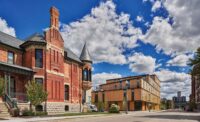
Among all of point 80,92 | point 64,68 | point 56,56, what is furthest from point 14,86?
point 80,92

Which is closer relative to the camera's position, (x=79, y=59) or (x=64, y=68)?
(x=64, y=68)

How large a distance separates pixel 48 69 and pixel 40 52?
245cm

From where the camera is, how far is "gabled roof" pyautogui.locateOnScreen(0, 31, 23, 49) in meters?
33.7

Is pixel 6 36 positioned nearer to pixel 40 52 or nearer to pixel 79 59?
pixel 40 52

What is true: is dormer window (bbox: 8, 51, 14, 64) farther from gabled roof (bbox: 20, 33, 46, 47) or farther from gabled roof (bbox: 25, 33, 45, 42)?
gabled roof (bbox: 25, 33, 45, 42)

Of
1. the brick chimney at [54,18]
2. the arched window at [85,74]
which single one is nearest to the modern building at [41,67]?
the brick chimney at [54,18]

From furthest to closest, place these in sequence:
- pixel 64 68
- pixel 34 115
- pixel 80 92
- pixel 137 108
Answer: pixel 137 108 → pixel 80 92 → pixel 64 68 → pixel 34 115

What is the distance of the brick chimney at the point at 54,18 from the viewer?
38.9 m

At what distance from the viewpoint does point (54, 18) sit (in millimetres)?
39312

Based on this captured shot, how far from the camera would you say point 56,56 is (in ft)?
128

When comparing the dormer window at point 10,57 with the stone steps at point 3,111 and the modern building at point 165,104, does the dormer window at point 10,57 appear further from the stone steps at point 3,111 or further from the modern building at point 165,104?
the modern building at point 165,104

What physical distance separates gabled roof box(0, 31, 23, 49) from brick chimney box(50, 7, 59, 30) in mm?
5123

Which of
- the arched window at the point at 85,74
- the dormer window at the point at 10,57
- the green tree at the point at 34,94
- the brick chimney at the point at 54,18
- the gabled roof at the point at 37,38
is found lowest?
the green tree at the point at 34,94

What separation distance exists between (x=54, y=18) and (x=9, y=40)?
280 inches
